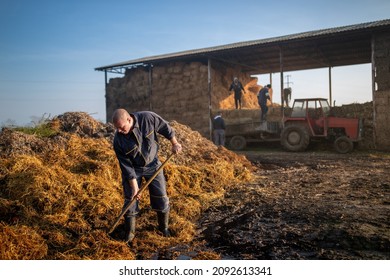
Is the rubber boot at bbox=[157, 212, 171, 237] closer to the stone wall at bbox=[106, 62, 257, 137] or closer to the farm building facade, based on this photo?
the farm building facade

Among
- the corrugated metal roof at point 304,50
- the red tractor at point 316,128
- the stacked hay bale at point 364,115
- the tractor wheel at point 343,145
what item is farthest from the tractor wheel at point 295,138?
the corrugated metal roof at point 304,50

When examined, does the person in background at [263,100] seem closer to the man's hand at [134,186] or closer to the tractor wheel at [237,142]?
the tractor wheel at [237,142]

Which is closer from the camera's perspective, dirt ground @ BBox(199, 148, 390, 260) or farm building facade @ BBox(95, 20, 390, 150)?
dirt ground @ BBox(199, 148, 390, 260)

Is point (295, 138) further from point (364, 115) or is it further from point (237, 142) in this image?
point (364, 115)

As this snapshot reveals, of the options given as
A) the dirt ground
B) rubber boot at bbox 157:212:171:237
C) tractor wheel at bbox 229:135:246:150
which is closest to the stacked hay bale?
tractor wheel at bbox 229:135:246:150

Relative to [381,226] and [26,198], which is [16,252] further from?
[381,226]

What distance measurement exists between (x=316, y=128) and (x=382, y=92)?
2.62 m

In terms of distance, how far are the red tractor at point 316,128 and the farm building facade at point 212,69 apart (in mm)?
1330

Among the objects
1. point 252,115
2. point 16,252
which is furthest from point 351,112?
point 16,252

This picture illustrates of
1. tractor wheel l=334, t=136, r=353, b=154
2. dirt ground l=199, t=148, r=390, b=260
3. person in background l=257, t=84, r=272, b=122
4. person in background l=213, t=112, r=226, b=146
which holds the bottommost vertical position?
dirt ground l=199, t=148, r=390, b=260

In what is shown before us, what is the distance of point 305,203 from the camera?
515 cm

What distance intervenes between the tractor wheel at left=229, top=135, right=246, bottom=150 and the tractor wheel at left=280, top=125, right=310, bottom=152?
6.25 feet

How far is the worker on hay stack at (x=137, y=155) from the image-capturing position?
367cm

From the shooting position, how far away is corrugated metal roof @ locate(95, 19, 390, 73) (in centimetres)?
1241
